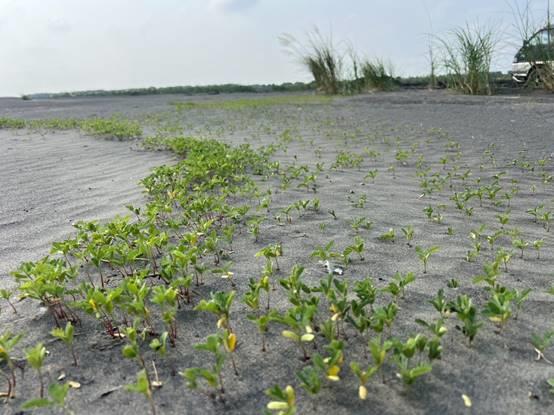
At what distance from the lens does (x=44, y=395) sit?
1.50 m

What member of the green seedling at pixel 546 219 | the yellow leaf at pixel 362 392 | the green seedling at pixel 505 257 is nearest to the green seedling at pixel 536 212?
the green seedling at pixel 546 219

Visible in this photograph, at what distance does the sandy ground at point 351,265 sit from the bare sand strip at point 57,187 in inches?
0.8

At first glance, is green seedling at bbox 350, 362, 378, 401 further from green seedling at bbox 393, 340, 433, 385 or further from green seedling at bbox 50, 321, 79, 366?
green seedling at bbox 50, 321, 79, 366

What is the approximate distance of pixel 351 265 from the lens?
237cm

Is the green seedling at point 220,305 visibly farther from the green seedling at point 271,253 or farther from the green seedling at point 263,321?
the green seedling at point 271,253

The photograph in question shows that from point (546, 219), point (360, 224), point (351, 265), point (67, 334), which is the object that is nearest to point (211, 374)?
point (67, 334)

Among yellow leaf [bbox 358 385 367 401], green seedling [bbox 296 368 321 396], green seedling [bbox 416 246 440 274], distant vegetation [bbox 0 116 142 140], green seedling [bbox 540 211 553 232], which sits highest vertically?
distant vegetation [bbox 0 116 142 140]

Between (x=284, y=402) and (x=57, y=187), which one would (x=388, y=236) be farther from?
(x=57, y=187)

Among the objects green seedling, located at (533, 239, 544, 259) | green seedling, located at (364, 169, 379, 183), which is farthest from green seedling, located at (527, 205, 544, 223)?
green seedling, located at (364, 169, 379, 183)

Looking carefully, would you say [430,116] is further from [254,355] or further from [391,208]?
[254,355]

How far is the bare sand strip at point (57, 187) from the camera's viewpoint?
3.04 m

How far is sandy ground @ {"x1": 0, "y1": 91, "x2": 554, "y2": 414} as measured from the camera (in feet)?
4.71

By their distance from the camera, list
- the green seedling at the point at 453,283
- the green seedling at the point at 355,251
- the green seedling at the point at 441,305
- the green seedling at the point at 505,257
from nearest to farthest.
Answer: the green seedling at the point at 441,305 < the green seedling at the point at 453,283 < the green seedling at the point at 505,257 < the green seedling at the point at 355,251

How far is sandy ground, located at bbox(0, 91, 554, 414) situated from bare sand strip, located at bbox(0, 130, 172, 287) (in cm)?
2
